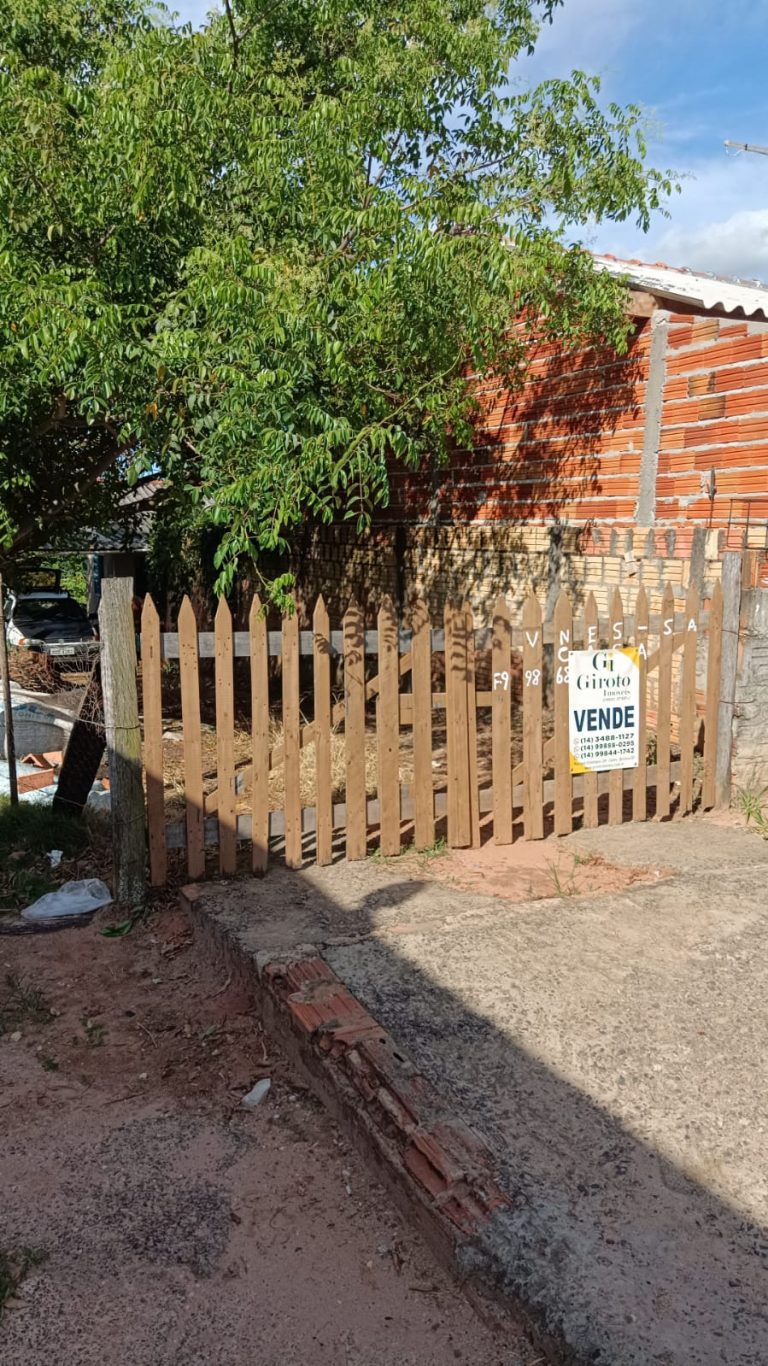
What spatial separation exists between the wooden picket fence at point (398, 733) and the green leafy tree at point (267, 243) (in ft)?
3.25

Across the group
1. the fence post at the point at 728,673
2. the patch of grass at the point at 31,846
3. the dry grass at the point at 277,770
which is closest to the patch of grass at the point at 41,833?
the patch of grass at the point at 31,846

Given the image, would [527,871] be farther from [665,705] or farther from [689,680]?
[689,680]

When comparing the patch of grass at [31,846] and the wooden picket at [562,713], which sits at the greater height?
the wooden picket at [562,713]

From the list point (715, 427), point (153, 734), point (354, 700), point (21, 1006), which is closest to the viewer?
point (21, 1006)

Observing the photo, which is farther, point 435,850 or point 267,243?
point 267,243

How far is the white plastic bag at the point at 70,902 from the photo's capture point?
500cm

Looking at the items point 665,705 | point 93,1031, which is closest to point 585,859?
point 665,705

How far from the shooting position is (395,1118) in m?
2.98

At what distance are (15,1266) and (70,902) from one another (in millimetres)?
2527

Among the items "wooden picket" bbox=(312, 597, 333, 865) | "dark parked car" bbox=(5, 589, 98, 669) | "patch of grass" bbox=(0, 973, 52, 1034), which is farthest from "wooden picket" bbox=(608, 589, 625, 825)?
"dark parked car" bbox=(5, 589, 98, 669)

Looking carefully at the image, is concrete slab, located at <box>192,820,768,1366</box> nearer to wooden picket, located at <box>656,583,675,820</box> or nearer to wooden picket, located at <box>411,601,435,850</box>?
wooden picket, located at <box>411,601,435,850</box>

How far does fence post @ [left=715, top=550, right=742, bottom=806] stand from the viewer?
620cm

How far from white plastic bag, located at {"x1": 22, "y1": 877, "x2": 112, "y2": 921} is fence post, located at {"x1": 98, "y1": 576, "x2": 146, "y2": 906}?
0.56ft

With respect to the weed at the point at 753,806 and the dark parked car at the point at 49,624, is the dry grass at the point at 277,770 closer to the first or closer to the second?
the weed at the point at 753,806
